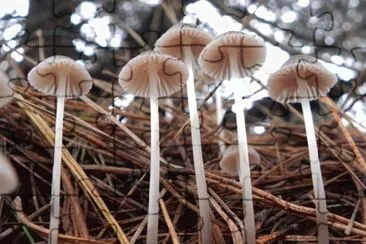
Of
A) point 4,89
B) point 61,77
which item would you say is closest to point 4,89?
point 4,89

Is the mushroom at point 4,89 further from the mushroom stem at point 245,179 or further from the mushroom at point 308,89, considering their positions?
the mushroom at point 308,89

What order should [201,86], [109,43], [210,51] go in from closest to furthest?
[210,51], [109,43], [201,86]

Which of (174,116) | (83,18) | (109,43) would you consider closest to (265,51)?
(174,116)

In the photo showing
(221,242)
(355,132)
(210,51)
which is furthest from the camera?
(355,132)

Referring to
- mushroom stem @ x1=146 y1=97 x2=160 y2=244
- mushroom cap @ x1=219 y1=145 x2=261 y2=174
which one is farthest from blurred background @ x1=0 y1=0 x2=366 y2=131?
mushroom stem @ x1=146 y1=97 x2=160 y2=244

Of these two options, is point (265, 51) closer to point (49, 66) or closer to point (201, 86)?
point (49, 66)

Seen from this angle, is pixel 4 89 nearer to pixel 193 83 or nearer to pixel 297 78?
pixel 193 83

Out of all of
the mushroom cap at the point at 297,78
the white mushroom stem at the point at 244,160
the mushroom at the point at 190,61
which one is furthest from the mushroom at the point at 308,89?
the mushroom at the point at 190,61
